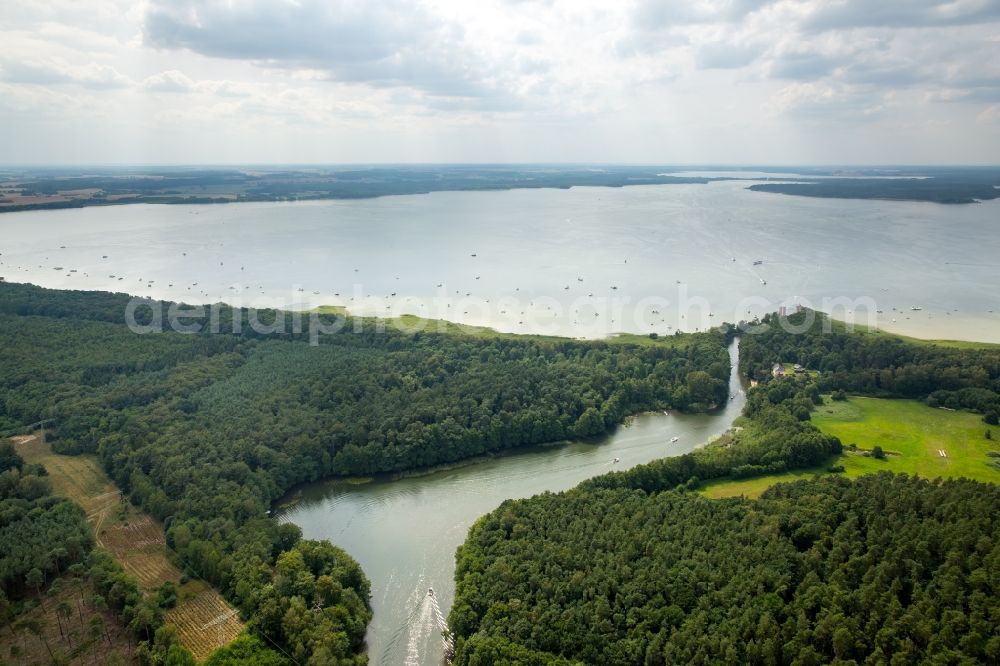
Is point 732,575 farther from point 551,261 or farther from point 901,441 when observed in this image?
point 551,261

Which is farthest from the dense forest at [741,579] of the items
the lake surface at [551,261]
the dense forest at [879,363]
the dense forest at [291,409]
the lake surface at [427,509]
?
the lake surface at [551,261]

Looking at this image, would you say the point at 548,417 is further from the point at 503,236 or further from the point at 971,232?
the point at 971,232

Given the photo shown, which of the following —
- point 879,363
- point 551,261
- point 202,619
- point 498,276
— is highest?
point 551,261

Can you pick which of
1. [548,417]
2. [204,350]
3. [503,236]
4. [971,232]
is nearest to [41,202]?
[503,236]

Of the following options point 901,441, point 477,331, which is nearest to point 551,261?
point 477,331

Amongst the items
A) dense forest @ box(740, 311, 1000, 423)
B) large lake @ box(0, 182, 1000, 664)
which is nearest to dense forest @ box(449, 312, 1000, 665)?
large lake @ box(0, 182, 1000, 664)

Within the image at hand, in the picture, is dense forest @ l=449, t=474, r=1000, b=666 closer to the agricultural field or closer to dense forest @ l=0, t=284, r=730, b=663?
dense forest @ l=0, t=284, r=730, b=663
